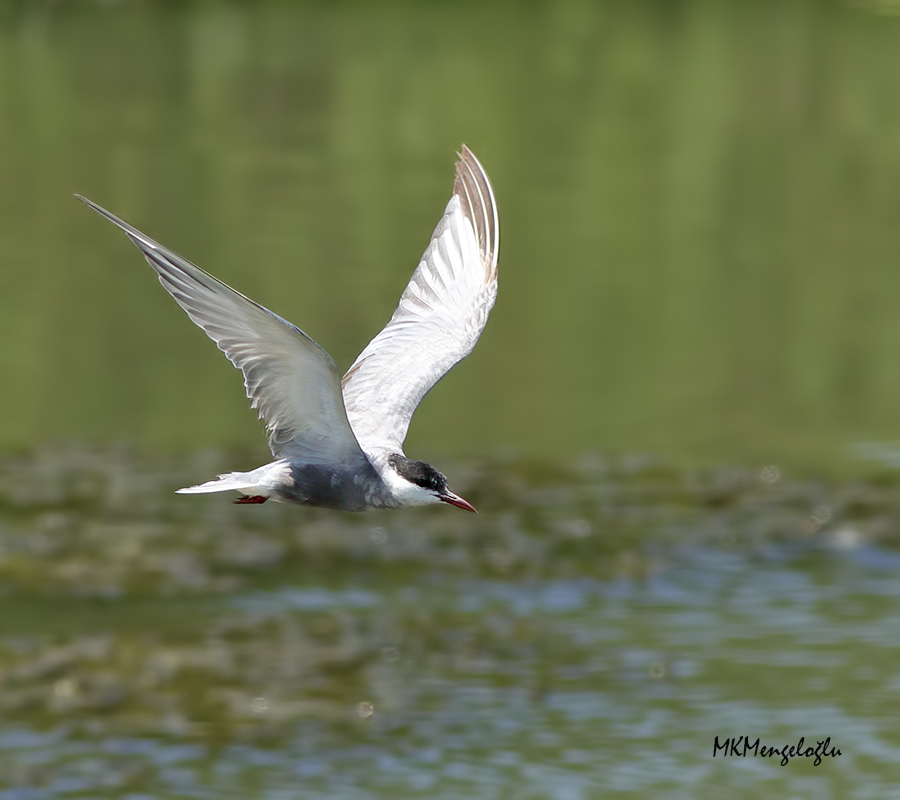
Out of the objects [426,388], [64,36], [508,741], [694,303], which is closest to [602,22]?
[64,36]

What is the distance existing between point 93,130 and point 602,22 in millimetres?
14028

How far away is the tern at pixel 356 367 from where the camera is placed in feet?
24.0

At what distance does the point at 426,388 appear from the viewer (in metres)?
8.93

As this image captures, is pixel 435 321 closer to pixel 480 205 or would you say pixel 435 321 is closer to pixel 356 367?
pixel 356 367

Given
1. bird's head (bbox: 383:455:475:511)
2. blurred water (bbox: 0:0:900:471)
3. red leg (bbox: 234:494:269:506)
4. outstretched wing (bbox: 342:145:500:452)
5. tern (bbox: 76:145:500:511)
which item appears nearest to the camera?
tern (bbox: 76:145:500:511)

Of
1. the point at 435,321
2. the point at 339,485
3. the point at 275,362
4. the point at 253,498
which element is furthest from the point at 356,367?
the point at 275,362

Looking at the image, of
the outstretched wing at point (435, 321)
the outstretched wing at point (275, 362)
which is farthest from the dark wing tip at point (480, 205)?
the outstretched wing at point (275, 362)

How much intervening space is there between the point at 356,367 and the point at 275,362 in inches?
65.2

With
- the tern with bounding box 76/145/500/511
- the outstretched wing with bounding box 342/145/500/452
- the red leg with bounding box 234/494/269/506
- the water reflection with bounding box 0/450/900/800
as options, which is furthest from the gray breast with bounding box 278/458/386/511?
the water reflection with bounding box 0/450/900/800

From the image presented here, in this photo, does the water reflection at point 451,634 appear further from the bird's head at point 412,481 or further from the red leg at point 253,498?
the bird's head at point 412,481

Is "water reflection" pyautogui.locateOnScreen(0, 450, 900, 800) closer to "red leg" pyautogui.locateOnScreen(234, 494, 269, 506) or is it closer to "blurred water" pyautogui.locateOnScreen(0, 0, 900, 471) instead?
"blurred water" pyautogui.locateOnScreen(0, 0, 900, 471)

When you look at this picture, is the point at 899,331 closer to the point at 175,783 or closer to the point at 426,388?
the point at 175,783

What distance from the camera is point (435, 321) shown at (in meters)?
9.59

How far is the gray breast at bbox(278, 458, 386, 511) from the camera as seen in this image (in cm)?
794
